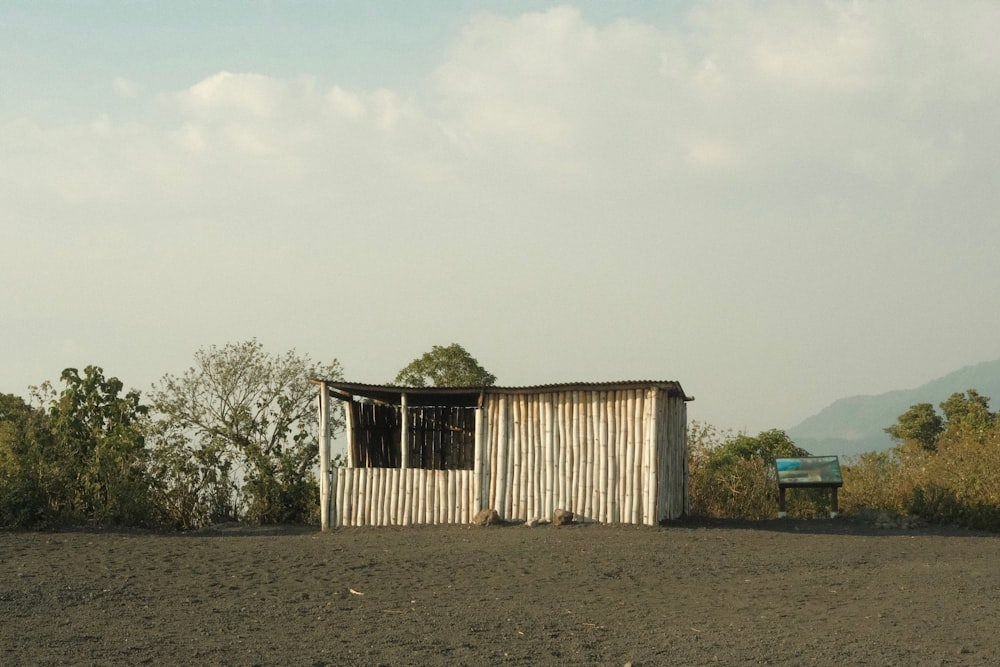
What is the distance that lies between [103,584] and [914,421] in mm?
32165

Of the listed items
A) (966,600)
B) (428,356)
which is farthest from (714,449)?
(966,600)

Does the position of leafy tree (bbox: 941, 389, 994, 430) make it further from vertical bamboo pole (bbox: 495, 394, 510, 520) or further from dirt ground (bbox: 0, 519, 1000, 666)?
vertical bamboo pole (bbox: 495, 394, 510, 520)

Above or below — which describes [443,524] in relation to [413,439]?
below

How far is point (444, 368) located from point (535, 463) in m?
Result: 6.56

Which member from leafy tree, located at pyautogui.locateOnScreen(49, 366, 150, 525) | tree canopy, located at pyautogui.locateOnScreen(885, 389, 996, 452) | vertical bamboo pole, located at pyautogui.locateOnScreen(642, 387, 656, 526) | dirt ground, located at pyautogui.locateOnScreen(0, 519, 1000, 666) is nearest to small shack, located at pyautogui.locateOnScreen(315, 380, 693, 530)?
vertical bamboo pole, located at pyautogui.locateOnScreen(642, 387, 656, 526)

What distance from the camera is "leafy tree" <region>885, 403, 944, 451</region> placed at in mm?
36469

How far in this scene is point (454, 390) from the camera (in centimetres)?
1819

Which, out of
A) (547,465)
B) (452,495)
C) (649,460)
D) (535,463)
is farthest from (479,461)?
(649,460)

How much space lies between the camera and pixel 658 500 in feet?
56.3

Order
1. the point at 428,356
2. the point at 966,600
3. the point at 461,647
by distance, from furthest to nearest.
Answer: the point at 428,356
the point at 966,600
the point at 461,647

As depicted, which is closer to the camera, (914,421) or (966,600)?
(966,600)

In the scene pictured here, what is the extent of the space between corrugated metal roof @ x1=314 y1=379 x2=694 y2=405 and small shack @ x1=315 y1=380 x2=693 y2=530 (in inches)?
0.9

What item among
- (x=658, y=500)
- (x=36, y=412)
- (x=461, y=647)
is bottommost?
(x=461, y=647)

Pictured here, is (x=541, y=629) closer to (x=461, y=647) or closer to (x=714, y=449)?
(x=461, y=647)
